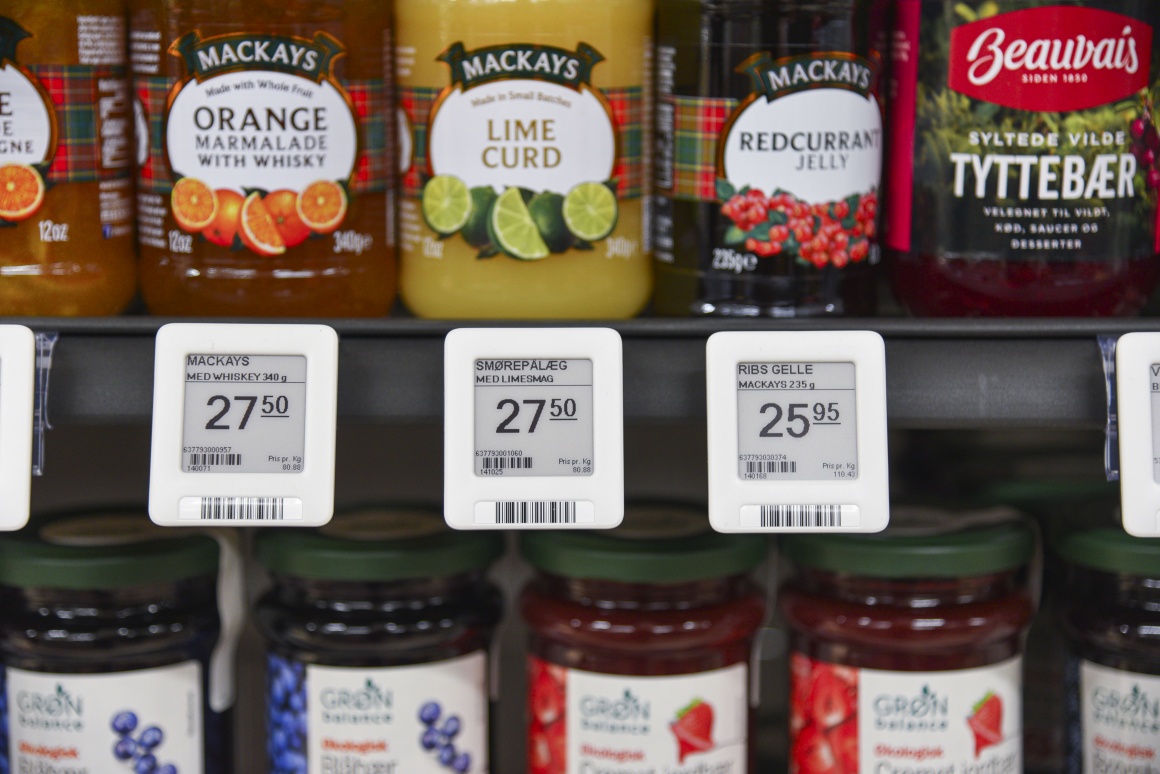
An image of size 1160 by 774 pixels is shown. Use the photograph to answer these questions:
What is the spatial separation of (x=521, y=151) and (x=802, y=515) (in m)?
0.35

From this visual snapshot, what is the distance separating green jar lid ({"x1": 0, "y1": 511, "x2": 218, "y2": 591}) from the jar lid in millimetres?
536

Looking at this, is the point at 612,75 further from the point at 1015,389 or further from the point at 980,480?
Result: the point at 980,480

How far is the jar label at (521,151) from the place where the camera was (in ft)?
2.94

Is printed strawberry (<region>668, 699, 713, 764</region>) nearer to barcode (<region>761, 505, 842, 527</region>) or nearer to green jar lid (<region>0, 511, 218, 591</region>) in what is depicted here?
barcode (<region>761, 505, 842, 527</region>)

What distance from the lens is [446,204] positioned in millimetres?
917

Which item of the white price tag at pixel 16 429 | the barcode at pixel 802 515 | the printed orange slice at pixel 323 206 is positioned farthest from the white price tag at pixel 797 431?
the white price tag at pixel 16 429

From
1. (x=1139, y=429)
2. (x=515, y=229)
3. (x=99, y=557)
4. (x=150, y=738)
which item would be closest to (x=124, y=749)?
(x=150, y=738)

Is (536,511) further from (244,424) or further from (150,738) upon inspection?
(150,738)

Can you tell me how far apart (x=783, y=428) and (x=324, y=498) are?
0.33m

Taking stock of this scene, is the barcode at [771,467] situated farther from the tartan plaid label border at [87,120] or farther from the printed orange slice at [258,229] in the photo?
the tartan plaid label border at [87,120]

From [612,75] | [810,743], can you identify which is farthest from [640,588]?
[612,75]

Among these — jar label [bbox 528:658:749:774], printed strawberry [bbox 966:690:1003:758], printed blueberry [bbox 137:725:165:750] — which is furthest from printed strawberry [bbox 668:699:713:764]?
printed blueberry [bbox 137:725:165:750]

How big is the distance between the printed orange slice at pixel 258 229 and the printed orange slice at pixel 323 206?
2 centimetres

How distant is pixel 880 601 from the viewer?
0.99 m
